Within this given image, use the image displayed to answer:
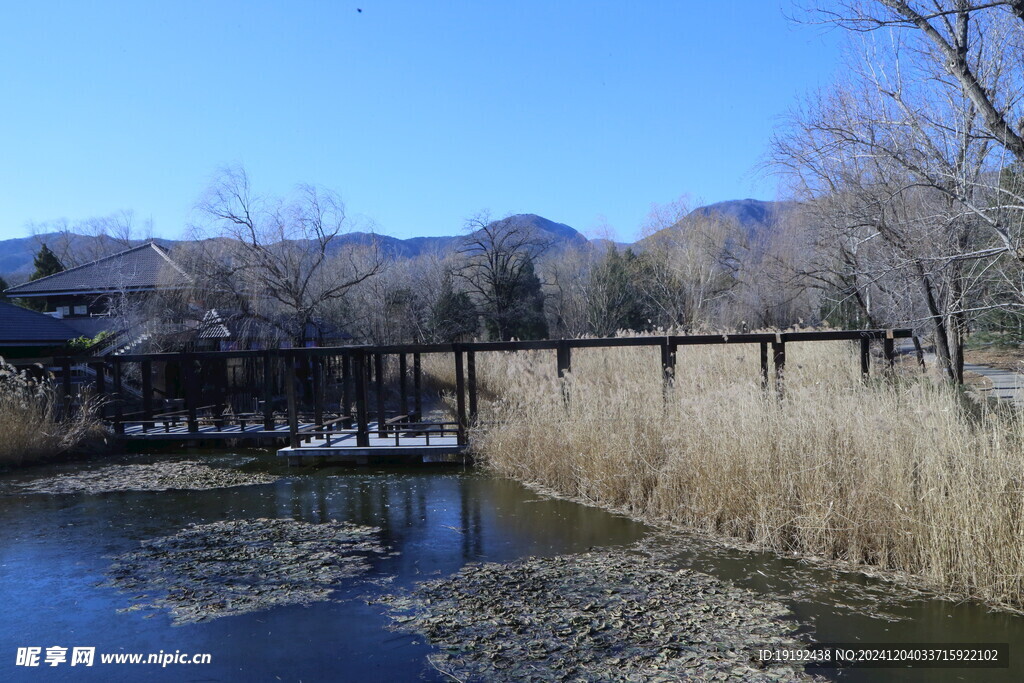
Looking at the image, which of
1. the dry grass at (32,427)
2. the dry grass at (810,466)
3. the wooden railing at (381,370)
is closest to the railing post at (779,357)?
the wooden railing at (381,370)

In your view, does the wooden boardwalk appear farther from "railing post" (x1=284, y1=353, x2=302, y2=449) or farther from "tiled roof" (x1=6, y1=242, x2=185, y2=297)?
"tiled roof" (x1=6, y1=242, x2=185, y2=297)

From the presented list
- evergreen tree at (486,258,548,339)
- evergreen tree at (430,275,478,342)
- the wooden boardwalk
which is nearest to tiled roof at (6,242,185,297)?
the wooden boardwalk

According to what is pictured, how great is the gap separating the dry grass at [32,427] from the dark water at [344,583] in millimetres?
2980

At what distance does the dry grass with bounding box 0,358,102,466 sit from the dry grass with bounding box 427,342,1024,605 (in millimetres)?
8226

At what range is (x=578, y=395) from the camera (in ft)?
33.1

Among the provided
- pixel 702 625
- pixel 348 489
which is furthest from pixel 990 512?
pixel 348 489

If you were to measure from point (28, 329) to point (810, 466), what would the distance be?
25.5m

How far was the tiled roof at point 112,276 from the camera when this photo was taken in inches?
1067

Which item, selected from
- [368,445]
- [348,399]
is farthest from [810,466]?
[348,399]

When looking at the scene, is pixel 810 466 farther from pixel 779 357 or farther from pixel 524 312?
pixel 524 312

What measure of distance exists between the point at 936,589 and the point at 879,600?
447 mm

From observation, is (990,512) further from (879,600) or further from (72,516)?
(72,516)

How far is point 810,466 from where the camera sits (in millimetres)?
6535

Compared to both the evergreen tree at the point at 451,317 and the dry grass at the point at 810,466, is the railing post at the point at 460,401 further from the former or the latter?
the evergreen tree at the point at 451,317
